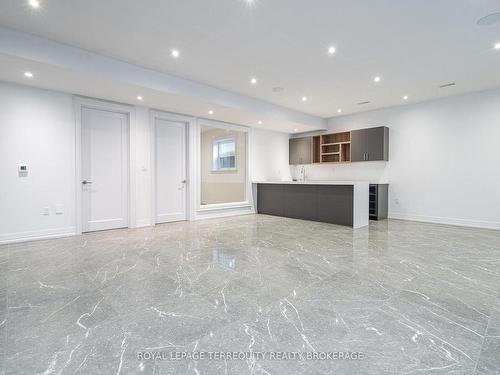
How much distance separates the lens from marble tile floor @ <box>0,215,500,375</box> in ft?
4.80

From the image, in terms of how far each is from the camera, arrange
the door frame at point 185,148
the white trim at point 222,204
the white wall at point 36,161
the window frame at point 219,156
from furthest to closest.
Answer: the window frame at point 219,156
the white trim at point 222,204
the door frame at point 185,148
the white wall at point 36,161

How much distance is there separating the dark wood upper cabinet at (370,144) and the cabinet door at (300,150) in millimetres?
1391

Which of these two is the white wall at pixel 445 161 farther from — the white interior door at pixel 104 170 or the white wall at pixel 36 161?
the white wall at pixel 36 161

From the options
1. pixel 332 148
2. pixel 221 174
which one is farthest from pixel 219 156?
pixel 332 148

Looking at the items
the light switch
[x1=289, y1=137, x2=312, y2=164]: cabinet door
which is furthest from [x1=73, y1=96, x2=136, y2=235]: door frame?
[x1=289, y1=137, x2=312, y2=164]: cabinet door

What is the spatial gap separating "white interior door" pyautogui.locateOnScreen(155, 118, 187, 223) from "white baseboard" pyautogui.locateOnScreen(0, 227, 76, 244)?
1.70 meters

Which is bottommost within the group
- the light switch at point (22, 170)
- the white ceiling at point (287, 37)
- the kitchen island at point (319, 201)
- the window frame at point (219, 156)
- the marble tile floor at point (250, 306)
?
the marble tile floor at point (250, 306)

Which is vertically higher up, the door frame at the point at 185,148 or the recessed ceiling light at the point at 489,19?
the recessed ceiling light at the point at 489,19

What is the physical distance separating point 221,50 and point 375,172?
5.15 meters

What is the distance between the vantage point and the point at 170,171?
19.9ft

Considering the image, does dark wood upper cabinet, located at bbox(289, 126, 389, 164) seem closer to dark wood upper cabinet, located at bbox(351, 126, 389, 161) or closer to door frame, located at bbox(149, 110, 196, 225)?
dark wood upper cabinet, located at bbox(351, 126, 389, 161)

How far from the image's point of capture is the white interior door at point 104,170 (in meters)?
4.96

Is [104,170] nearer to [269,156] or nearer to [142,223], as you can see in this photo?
[142,223]

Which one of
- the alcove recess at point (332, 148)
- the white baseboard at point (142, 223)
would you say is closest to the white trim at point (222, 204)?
the white baseboard at point (142, 223)
